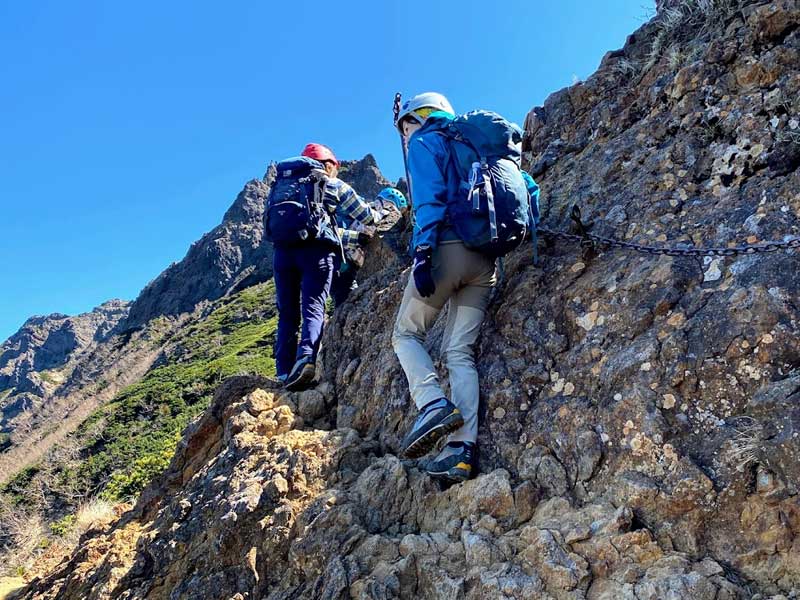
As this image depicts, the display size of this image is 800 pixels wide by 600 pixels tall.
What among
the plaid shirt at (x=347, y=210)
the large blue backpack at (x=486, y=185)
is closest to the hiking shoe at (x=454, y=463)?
the large blue backpack at (x=486, y=185)

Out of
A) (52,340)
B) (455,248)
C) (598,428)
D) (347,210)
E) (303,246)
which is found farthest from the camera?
(52,340)

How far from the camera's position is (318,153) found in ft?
19.7

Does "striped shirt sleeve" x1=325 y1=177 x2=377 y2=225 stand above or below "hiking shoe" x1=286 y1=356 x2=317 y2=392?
above

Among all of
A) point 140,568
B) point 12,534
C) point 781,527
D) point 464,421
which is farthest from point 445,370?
point 12,534

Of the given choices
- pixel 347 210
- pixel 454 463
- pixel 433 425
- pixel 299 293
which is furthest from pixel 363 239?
pixel 454 463

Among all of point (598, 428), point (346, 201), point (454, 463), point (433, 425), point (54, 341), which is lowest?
point (598, 428)

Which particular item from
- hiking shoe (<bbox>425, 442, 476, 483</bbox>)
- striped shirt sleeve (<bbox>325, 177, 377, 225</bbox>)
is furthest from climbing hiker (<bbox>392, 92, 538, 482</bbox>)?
striped shirt sleeve (<bbox>325, 177, 377, 225</bbox>)

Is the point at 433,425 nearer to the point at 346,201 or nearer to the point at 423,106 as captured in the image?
the point at 423,106

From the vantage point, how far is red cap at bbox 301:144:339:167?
19.6 feet

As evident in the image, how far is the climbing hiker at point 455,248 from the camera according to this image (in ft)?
11.6

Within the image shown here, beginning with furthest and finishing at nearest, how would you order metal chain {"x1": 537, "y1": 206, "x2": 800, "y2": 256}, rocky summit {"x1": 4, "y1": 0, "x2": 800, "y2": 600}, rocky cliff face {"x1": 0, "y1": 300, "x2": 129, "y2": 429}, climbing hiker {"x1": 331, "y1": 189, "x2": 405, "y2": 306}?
rocky cliff face {"x1": 0, "y1": 300, "x2": 129, "y2": 429} → climbing hiker {"x1": 331, "y1": 189, "x2": 405, "y2": 306} → metal chain {"x1": 537, "y1": 206, "x2": 800, "y2": 256} → rocky summit {"x1": 4, "y1": 0, "x2": 800, "y2": 600}

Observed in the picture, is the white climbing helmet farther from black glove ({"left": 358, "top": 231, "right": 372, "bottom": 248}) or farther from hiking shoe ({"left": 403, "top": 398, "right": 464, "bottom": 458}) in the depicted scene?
black glove ({"left": 358, "top": 231, "right": 372, "bottom": 248})

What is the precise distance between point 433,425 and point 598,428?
3.17 feet

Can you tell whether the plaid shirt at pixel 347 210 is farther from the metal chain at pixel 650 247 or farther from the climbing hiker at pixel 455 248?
the metal chain at pixel 650 247
